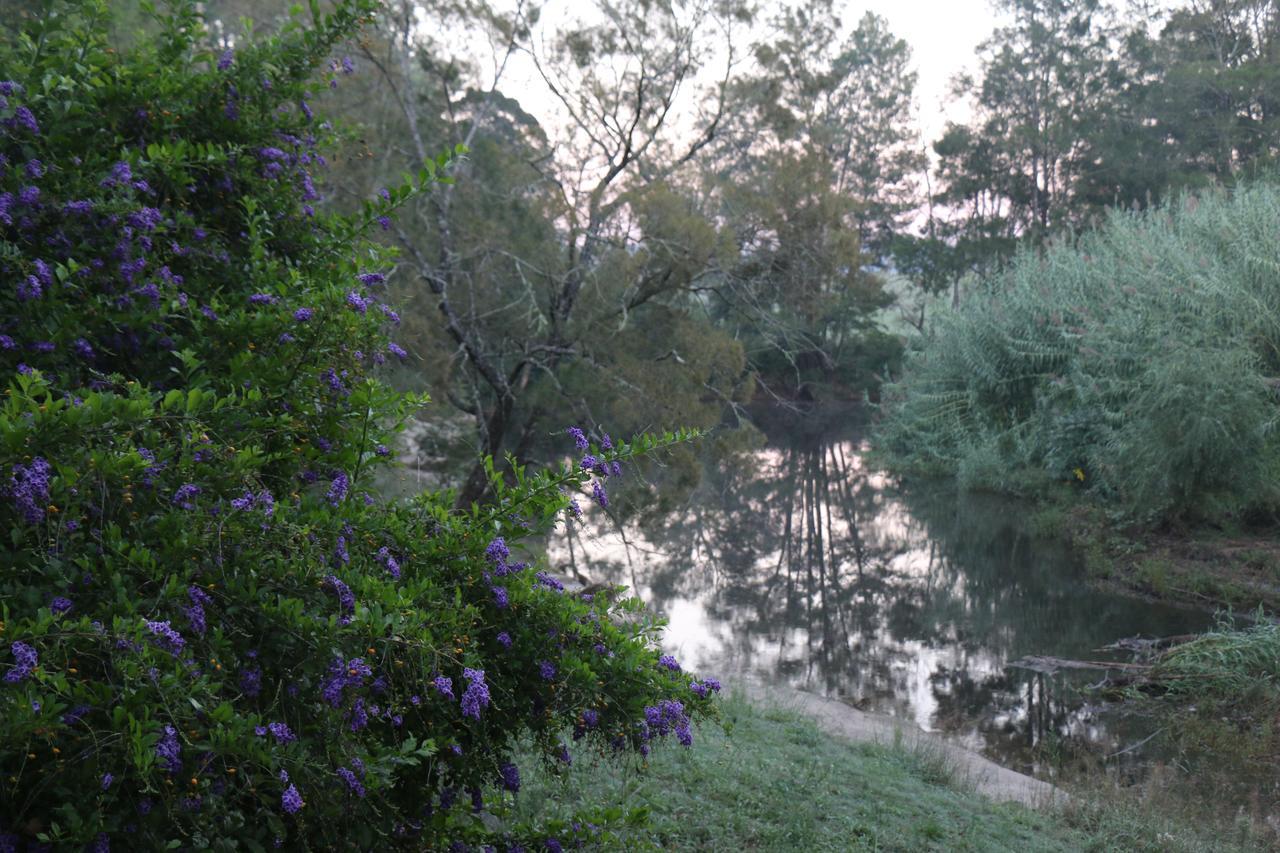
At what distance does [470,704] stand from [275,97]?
1.79 metres

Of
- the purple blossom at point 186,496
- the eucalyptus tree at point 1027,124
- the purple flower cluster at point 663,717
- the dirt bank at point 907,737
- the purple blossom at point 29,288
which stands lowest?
the dirt bank at point 907,737

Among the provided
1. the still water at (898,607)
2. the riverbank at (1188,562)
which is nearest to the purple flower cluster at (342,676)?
the still water at (898,607)

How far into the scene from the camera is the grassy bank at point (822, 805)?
4.34 metres

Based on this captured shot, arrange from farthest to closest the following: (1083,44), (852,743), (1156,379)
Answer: (1083,44), (1156,379), (852,743)

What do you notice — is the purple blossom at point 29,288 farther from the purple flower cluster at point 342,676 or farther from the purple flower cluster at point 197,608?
the purple flower cluster at point 342,676

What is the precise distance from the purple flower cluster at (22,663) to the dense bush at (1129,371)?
1303cm

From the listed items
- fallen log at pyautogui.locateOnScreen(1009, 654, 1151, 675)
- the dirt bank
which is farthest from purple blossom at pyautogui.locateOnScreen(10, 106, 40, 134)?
fallen log at pyautogui.locateOnScreen(1009, 654, 1151, 675)

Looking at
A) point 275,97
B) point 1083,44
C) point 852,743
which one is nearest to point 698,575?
point 852,743

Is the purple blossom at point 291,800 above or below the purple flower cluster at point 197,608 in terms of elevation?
below

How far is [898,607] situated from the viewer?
42.4 feet

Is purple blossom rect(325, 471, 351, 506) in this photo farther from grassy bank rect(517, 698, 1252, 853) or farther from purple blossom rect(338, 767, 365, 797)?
grassy bank rect(517, 698, 1252, 853)

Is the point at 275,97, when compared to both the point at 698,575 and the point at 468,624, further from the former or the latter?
the point at 698,575

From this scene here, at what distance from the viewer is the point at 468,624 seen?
2207 mm

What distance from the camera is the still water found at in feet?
30.2
